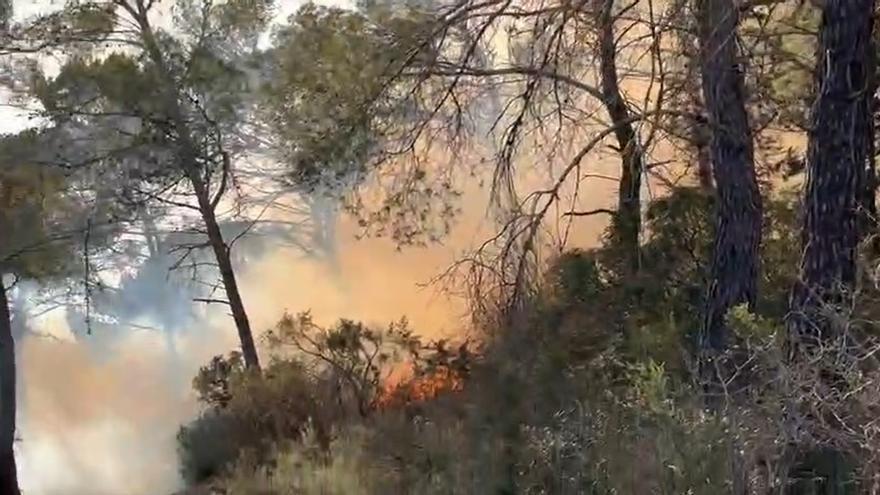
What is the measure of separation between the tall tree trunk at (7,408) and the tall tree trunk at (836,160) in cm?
825

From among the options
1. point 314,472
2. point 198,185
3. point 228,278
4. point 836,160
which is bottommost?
point 314,472

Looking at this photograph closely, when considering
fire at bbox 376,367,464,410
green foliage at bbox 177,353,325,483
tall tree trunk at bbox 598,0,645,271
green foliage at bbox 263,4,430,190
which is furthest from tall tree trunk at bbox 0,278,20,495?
tall tree trunk at bbox 598,0,645,271

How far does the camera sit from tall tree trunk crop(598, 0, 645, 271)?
24.1 ft

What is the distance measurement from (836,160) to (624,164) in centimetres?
282

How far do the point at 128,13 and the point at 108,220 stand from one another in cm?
210

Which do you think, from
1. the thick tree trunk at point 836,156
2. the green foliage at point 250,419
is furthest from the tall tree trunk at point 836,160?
the green foliage at point 250,419

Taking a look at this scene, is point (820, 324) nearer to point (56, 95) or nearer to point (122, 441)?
point (56, 95)

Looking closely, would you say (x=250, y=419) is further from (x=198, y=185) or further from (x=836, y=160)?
(x=836, y=160)

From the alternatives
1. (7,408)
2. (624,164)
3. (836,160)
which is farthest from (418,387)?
(7,408)

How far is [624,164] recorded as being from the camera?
25.5 ft

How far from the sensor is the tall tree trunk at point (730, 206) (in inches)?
238

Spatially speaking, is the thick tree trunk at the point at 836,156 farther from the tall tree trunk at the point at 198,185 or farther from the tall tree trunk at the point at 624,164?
the tall tree trunk at the point at 198,185

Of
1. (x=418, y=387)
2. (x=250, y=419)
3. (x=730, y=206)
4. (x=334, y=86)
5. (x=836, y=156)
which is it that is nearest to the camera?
(x=836, y=156)

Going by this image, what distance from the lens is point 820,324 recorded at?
15.4ft
